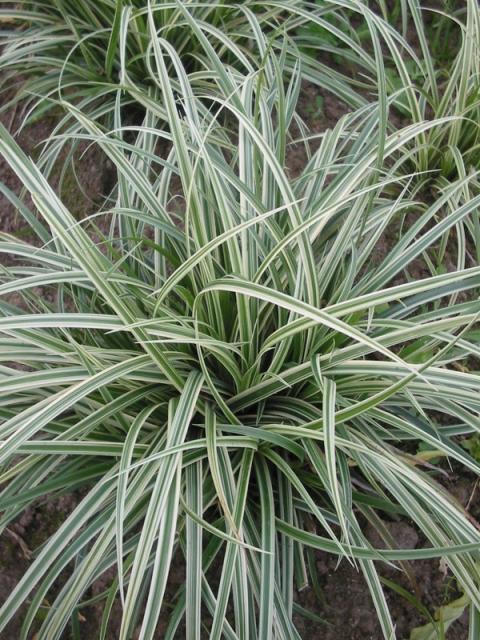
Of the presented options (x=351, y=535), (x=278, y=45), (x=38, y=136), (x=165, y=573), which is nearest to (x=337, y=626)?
(x=351, y=535)

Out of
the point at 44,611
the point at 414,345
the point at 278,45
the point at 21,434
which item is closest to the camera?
the point at 21,434

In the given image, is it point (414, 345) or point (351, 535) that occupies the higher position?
point (414, 345)

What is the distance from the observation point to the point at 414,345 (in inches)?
44.5

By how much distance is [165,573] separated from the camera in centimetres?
85

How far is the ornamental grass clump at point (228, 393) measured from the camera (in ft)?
2.94

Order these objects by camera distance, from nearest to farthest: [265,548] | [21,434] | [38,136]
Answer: [21,434] < [265,548] < [38,136]

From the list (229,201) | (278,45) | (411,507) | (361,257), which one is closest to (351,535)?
(411,507)

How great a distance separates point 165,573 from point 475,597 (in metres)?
0.48

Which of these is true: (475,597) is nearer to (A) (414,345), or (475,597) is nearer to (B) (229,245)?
(A) (414,345)

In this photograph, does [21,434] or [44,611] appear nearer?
[21,434]

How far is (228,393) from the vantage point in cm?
113

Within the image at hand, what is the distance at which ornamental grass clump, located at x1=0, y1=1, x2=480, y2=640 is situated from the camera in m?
0.90

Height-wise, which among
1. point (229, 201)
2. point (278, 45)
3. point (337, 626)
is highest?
point (278, 45)

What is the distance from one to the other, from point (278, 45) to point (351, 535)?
47.6 inches
